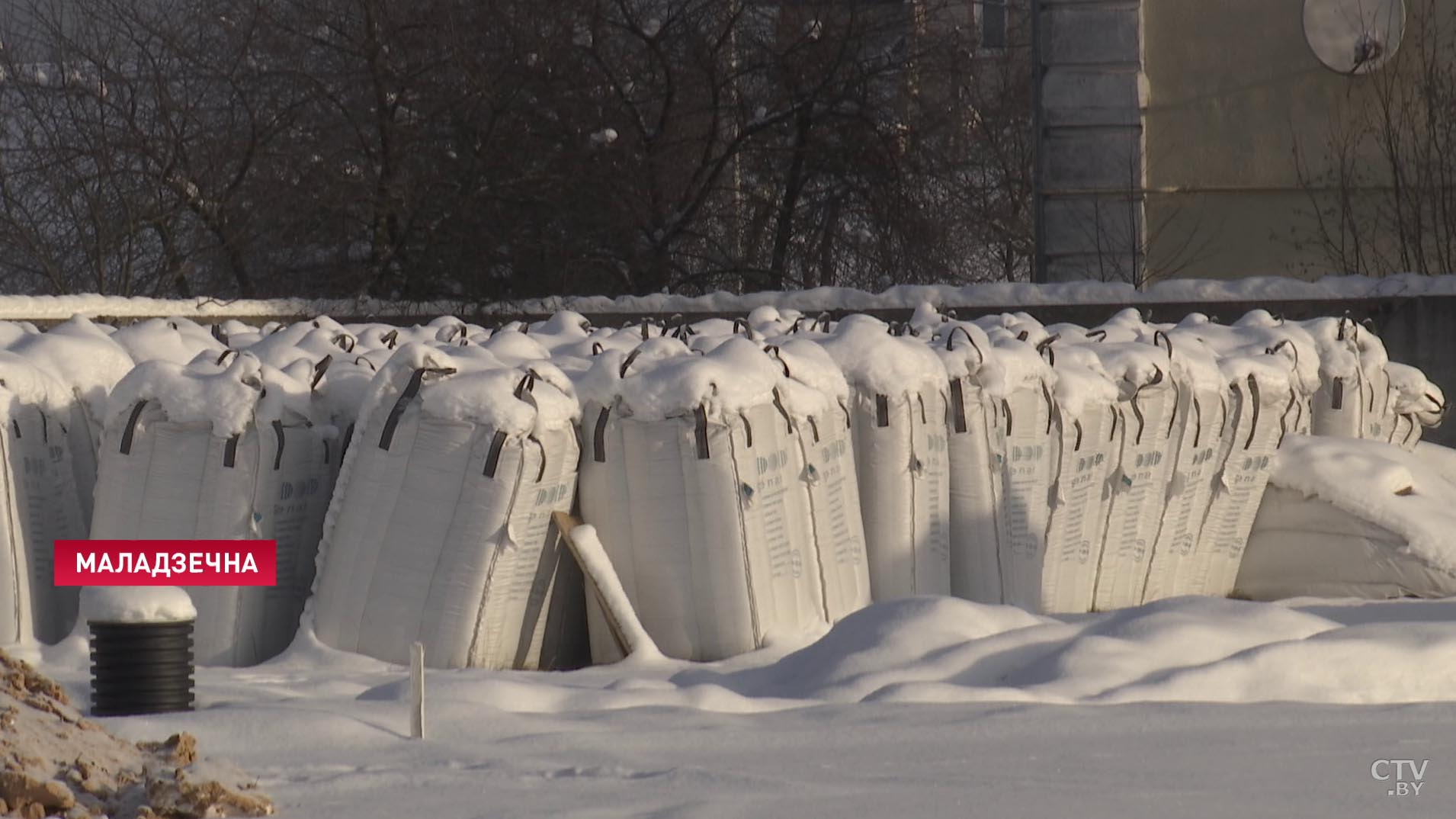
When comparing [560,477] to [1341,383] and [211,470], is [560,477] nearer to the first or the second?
[211,470]

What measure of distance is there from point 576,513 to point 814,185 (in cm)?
1264

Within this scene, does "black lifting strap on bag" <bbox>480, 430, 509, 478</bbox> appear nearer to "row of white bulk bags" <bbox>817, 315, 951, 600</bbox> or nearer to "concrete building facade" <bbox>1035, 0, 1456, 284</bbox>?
"row of white bulk bags" <bbox>817, 315, 951, 600</bbox>

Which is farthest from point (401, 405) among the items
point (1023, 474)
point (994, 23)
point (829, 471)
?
point (994, 23)

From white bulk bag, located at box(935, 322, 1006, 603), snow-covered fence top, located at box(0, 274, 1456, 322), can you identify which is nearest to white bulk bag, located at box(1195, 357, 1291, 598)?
white bulk bag, located at box(935, 322, 1006, 603)

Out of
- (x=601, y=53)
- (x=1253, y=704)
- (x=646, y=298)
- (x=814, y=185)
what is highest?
(x=601, y=53)

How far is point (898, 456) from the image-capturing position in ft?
22.0

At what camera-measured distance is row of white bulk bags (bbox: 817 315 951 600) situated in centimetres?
669

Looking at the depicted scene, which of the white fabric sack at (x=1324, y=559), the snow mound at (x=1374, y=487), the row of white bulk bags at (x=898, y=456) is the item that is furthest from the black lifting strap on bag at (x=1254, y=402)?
the row of white bulk bags at (x=898, y=456)

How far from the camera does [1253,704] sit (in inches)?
179

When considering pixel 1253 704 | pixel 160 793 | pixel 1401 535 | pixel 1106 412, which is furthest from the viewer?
pixel 1401 535

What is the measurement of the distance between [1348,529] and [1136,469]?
3.68 ft

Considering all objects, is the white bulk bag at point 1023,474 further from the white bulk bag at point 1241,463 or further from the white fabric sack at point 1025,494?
the white bulk bag at point 1241,463

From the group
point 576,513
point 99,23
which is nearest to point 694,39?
point 99,23

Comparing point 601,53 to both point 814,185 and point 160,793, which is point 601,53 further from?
point 160,793
